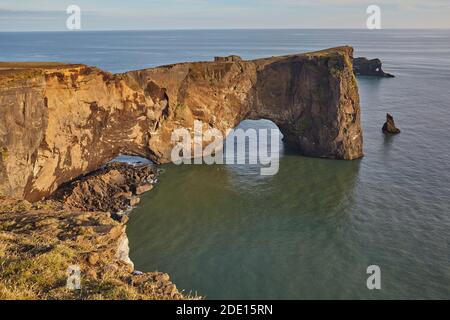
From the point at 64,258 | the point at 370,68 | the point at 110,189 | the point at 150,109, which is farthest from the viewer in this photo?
the point at 370,68

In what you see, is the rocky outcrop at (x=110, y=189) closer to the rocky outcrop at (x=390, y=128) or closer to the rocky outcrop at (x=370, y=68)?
the rocky outcrop at (x=390, y=128)

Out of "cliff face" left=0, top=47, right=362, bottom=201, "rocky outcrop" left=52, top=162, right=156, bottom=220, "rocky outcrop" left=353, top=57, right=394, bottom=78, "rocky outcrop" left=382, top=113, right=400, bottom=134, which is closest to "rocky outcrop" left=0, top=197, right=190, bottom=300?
"cliff face" left=0, top=47, right=362, bottom=201

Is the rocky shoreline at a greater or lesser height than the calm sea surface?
greater

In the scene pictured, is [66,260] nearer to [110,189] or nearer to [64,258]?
[64,258]

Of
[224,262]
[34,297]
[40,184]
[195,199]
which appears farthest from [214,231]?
[34,297]

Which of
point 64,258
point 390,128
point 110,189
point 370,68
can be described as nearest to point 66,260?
point 64,258

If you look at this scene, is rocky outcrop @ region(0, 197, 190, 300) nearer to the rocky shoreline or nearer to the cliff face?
the rocky shoreline

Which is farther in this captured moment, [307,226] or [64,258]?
[307,226]
